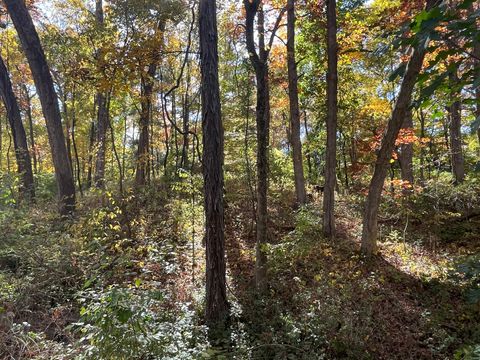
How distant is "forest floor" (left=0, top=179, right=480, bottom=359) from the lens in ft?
12.0

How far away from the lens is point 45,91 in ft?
28.6

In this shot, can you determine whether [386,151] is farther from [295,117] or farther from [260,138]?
[295,117]

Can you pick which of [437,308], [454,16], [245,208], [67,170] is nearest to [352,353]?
[437,308]

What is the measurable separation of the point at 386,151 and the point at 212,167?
12.8ft

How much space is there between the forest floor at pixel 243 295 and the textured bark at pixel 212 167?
358mm

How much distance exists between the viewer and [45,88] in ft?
28.5

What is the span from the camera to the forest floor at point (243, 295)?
366 centimetres

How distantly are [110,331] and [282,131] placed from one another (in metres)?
25.4

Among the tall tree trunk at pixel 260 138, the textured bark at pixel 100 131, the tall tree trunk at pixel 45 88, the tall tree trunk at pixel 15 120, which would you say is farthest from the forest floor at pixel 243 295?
the tall tree trunk at pixel 15 120

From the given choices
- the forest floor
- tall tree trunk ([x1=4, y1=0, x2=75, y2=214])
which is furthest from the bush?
tall tree trunk ([x1=4, y1=0, x2=75, y2=214])

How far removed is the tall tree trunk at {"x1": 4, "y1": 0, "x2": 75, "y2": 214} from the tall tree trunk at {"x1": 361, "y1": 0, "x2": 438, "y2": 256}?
7.30 meters

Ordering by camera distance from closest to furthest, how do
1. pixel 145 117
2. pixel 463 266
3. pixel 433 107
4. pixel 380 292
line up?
pixel 463 266 → pixel 433 107 → pixel 380 292 → pixel 145 117

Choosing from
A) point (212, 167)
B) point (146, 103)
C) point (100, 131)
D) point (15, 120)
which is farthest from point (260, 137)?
point (15, 120)

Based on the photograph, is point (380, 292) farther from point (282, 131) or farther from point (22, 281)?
point (282, 131)
